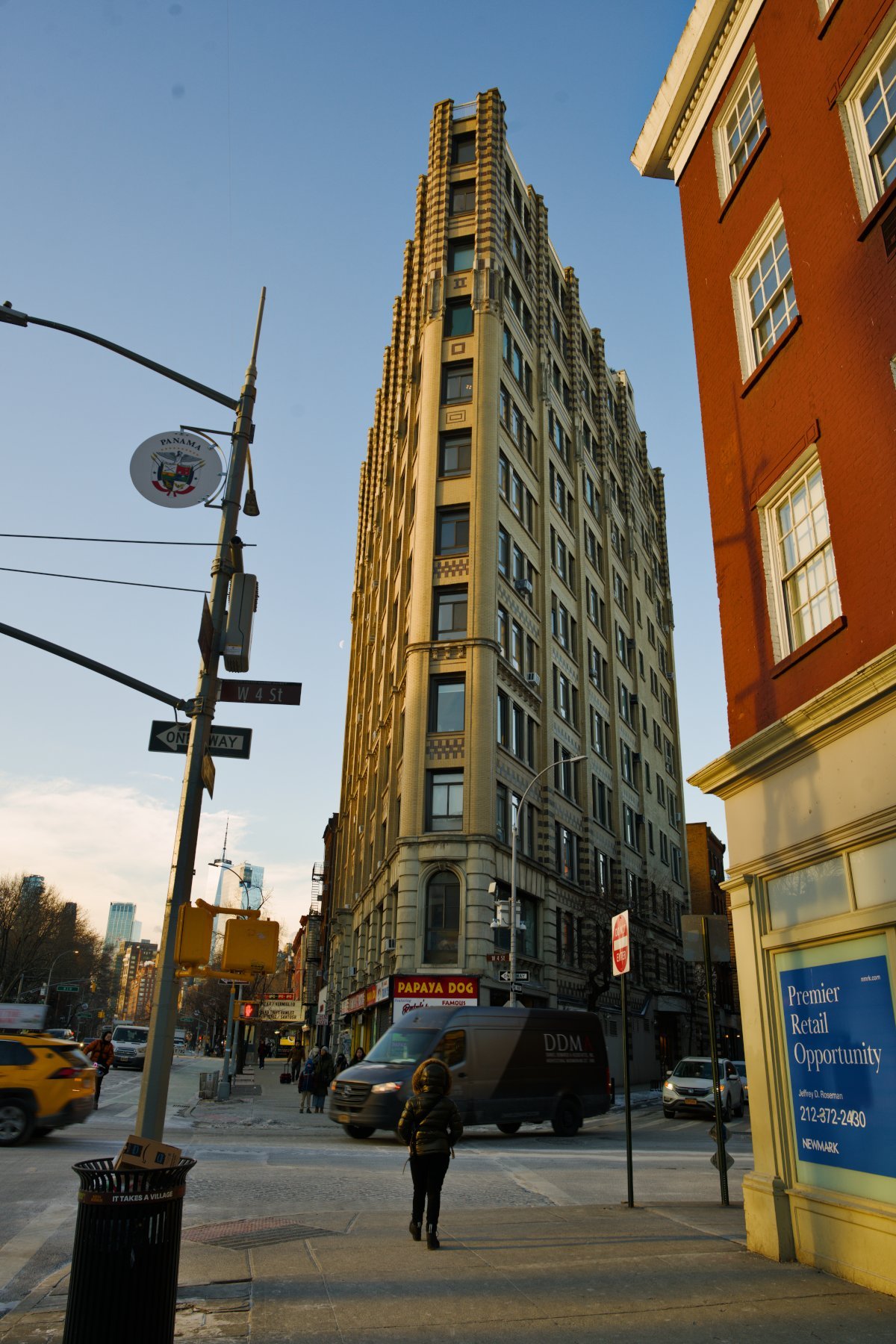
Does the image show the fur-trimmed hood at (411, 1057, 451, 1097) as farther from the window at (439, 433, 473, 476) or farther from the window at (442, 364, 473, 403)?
the window at (442, 364, 473, 403)

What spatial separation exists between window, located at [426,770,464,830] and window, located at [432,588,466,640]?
17.0 feet

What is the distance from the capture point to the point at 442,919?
3294cm

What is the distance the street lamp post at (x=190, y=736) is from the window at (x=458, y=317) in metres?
32.7

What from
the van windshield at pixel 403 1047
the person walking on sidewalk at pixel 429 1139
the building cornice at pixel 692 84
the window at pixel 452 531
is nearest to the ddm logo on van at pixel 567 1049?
the van windshield at pixel 403 1047

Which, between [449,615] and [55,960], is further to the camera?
[55,960]

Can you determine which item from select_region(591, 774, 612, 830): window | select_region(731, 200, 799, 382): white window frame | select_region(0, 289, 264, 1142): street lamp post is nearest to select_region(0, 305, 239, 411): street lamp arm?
select_region(0, 289, 264, 1142): street lamp post

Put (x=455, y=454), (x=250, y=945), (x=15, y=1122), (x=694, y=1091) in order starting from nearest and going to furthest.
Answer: (x=250, y=945), (x=15, y=1122), (x=694, y=1091), (x=455, y=454)

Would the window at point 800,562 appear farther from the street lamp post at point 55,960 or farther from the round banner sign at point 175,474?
the street lamp post at point 55,960

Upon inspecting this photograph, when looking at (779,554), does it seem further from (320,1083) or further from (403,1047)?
(320,1083)

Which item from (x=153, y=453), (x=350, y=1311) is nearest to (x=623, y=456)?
(x=153, y=453)

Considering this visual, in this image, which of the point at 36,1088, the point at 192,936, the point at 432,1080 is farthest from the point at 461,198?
the point at 192,936

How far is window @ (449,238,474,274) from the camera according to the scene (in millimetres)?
42969

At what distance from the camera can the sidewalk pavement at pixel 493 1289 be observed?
5914 mm

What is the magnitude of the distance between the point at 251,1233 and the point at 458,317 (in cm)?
3895
